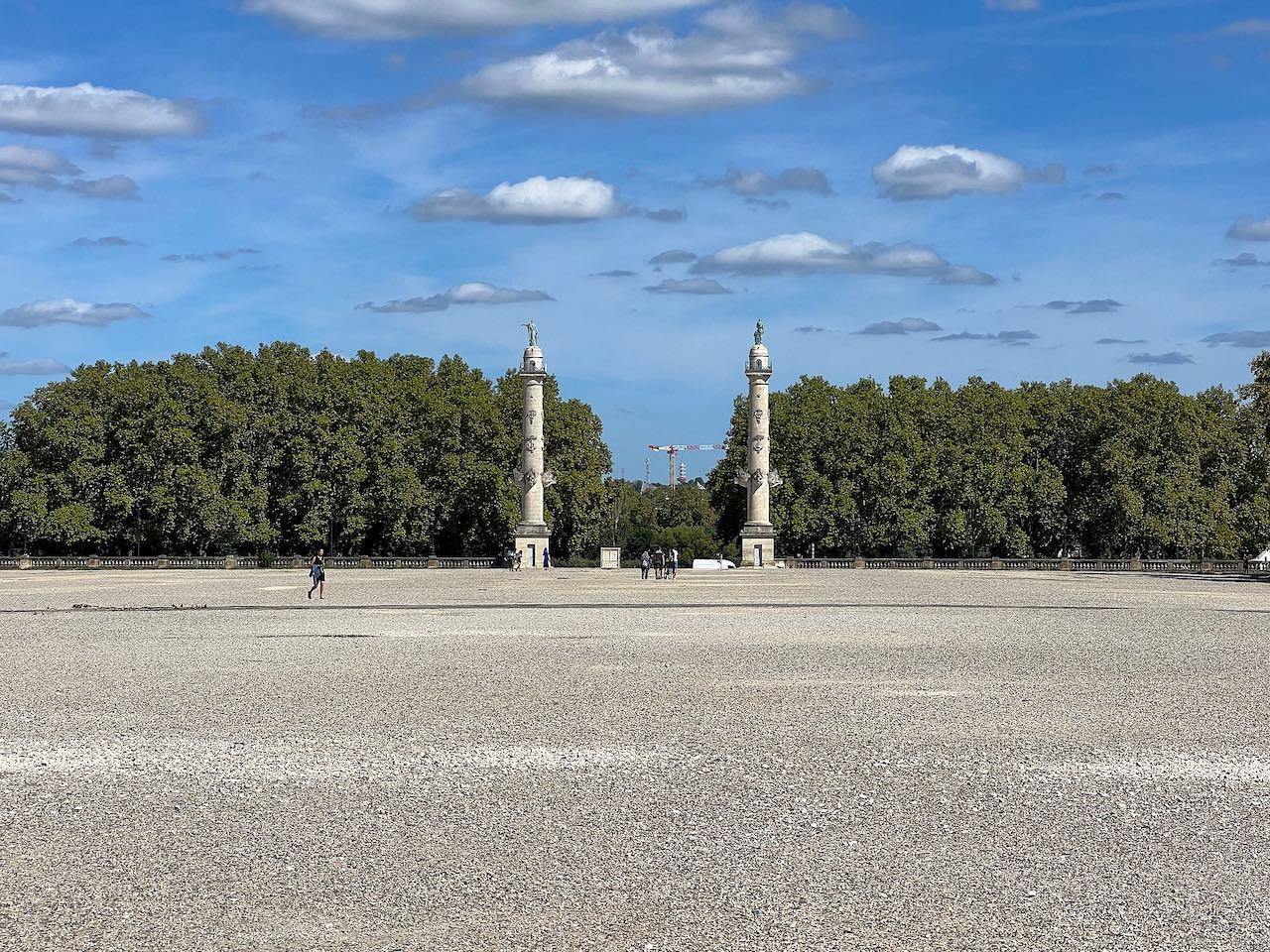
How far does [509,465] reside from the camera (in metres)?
80.4

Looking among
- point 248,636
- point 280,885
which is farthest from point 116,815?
point 248,636

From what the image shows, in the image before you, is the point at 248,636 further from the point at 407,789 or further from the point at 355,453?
the point at 355,453

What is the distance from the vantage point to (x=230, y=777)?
11664 millimetres

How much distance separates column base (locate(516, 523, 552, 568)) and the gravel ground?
152 ft

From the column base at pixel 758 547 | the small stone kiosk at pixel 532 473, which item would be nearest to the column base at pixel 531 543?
the small stone kiosk at pixel 532 473

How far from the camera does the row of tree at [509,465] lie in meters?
74.7

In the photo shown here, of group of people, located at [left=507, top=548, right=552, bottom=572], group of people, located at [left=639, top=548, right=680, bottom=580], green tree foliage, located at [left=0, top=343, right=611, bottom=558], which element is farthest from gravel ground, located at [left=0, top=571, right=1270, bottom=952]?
green tree foliage, located at [left=0, top=343, right=611, bottom=558]

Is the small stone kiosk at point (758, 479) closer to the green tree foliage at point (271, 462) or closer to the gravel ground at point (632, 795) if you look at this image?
the green tree foliage at point (271, 462)

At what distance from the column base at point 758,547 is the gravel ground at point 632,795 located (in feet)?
158

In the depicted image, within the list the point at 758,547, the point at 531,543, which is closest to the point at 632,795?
the point at 531,543

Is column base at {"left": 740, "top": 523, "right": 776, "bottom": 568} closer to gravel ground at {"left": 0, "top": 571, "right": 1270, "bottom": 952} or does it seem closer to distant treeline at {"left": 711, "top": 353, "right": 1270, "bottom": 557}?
distant treeline at {"left": 711, "top": 353, "right": 1270, "bottom": 557}

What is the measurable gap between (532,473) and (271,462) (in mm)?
15052

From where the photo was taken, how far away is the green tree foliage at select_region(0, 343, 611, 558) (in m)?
73.9

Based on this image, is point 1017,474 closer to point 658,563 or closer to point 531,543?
point 658,563
